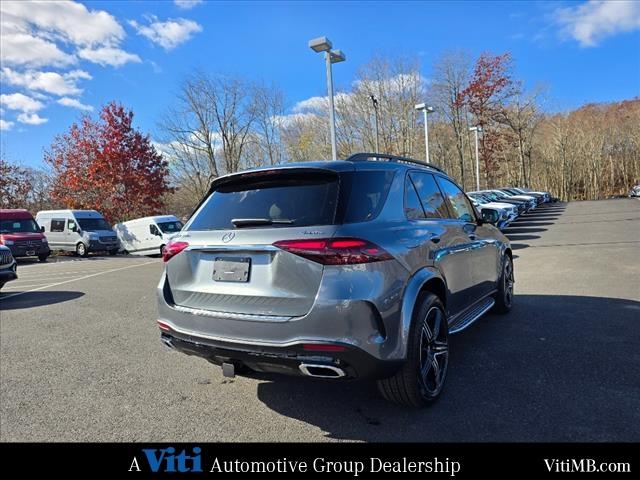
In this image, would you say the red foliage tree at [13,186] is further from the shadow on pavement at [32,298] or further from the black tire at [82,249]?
the shadow on pavement at [32,298]

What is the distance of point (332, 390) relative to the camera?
3.52m

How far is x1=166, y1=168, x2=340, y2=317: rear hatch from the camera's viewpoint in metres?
2.58

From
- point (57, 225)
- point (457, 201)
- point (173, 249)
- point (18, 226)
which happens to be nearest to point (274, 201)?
point (173, 249)

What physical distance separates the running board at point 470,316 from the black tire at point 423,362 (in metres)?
0.33

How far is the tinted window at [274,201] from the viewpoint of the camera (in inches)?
107

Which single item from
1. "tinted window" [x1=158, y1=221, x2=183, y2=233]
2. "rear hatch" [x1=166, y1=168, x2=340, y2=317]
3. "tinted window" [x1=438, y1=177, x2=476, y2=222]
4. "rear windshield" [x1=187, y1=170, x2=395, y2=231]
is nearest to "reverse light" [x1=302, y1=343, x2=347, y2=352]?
"rear hatch" [x1=166, y1=168, x2=340, y2=317]

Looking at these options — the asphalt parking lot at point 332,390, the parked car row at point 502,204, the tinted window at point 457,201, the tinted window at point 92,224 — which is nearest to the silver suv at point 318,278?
the asphalt parking lot at point 332,390

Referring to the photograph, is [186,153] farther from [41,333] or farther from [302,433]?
[302,433]

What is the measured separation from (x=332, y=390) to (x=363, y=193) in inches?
68.6

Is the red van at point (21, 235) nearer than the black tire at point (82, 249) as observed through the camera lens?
Yes

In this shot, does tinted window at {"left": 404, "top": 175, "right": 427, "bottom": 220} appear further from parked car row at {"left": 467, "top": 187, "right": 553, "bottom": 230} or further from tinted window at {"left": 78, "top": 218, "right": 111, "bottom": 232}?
tinted window at {"left": 78, "top": 218, "right": 111, "bottom": 232}

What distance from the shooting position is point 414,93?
38625mm
